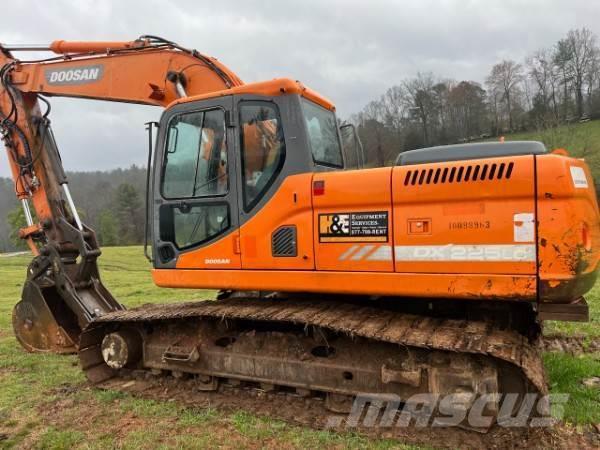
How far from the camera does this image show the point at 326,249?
4.38 meters

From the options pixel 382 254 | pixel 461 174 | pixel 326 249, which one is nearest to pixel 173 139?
pixel 326 249

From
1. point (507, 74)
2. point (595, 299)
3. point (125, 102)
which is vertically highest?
point (507, 74)

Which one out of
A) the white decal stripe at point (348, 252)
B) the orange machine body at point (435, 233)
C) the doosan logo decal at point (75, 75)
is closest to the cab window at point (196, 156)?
the orange machine body at point (435, 233)

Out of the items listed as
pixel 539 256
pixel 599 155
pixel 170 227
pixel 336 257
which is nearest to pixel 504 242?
pixel 539 256

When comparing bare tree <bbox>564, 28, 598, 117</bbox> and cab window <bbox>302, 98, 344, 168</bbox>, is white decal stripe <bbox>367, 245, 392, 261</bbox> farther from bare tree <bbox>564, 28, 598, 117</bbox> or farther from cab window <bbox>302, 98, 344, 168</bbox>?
bare tree <bbox>564, 28, 598, 117</bbox>

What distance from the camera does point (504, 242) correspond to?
12.3 ft

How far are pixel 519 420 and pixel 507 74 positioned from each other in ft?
163

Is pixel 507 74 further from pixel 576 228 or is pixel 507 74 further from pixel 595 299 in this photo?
pixel 576 228

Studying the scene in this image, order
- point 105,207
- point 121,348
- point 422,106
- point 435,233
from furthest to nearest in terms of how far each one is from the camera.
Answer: point 105,207, point 422,106, point 121,348, point 435,233

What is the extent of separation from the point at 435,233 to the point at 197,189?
7.85 feet

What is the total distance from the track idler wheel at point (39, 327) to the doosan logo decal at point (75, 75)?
277cm

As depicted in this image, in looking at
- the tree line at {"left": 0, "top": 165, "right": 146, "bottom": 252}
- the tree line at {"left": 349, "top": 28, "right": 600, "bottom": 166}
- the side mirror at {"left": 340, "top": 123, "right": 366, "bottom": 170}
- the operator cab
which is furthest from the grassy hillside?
the tree line at {"left": 0, "top": 165, "right": 146, "bottom": 252}

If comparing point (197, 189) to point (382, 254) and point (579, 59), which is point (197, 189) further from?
point (579, 59)

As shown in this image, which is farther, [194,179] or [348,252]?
[194,179]
